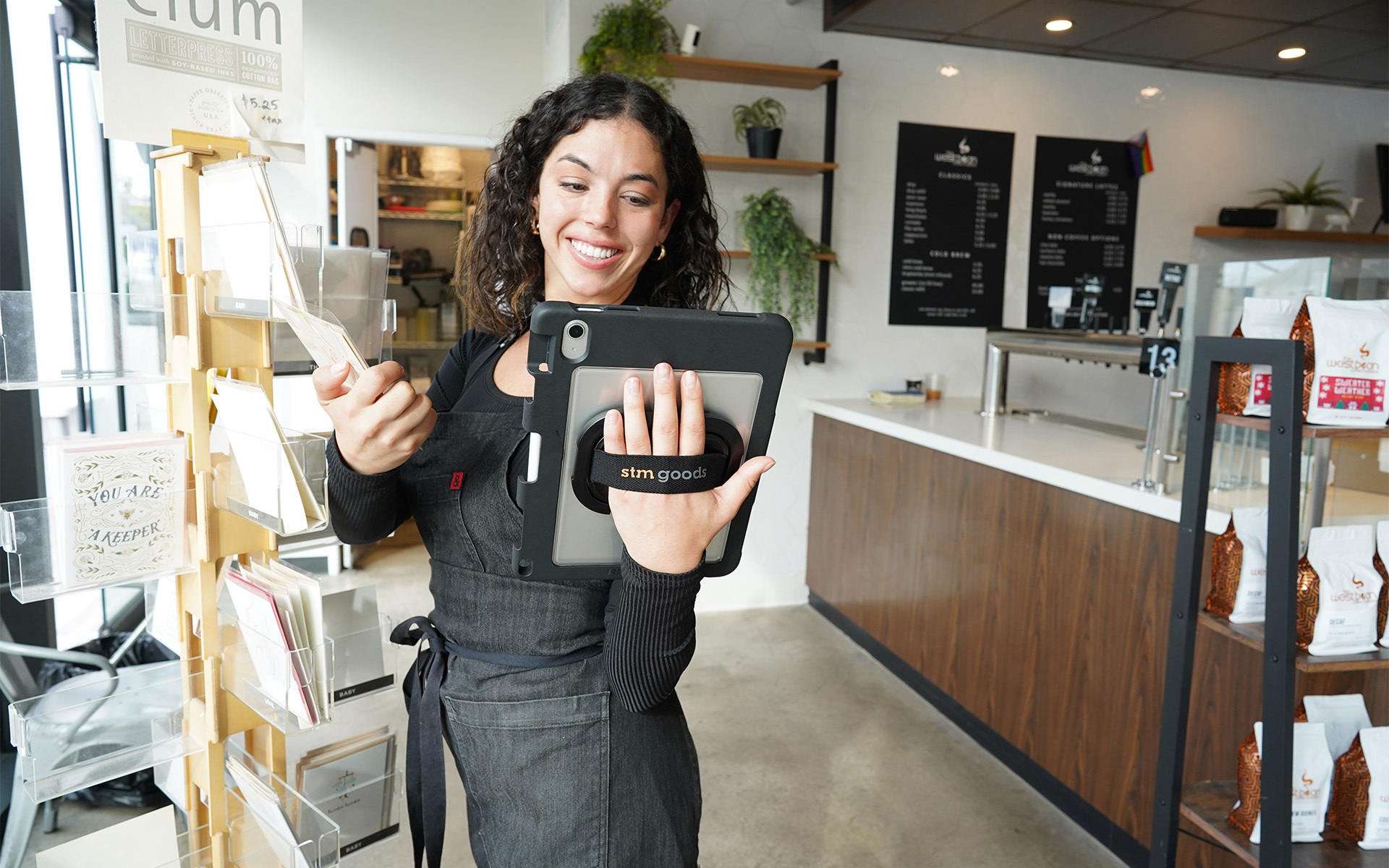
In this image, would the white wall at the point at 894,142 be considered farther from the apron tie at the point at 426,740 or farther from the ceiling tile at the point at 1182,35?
the apron tie at the point at 426,740

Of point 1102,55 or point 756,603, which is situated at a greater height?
point 1102,55

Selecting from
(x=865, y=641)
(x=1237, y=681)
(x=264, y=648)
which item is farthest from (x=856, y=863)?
(x=264, y=648)

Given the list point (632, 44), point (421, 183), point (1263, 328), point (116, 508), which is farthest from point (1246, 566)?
point (421, 183)

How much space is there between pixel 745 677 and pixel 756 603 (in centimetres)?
79

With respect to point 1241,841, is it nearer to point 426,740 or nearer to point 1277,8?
point 426,740

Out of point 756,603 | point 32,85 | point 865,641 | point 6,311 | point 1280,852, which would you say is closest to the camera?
point 6,311

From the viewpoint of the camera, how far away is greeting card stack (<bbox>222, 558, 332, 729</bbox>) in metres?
1.09

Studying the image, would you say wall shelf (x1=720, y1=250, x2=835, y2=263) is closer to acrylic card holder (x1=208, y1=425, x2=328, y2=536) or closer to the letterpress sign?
the letterpress sign

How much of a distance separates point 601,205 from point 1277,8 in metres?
3.61

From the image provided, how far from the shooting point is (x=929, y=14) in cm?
356

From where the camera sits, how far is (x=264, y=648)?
1.13m

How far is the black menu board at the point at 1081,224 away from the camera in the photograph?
4.13 meters

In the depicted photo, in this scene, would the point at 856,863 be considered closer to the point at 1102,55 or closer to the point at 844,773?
the point at 844,773

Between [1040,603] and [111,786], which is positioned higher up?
[1040,603]
